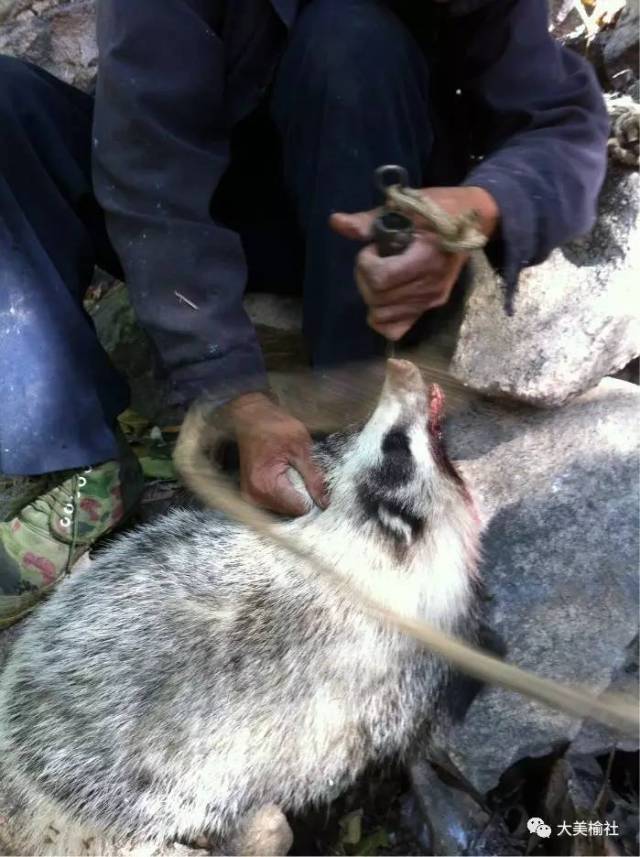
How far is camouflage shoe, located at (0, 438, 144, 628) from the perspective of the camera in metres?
2.45

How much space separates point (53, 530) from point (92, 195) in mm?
938

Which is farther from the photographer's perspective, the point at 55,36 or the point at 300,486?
the point at 55,36

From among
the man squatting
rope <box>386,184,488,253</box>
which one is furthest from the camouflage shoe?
rope <box>386,184,488,253</box>

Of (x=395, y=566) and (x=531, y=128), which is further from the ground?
(x=531, y=128)

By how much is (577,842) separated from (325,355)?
1309 millimetres

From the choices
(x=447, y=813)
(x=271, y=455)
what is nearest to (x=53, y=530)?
(x=271, y=455)

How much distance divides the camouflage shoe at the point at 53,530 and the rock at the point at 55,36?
7.05 feet

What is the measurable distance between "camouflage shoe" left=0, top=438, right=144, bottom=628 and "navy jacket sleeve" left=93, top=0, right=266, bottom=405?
0.44 metres

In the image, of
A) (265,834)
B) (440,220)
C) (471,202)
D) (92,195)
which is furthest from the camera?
(92,195)

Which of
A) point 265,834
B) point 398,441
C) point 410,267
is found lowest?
point 265,834

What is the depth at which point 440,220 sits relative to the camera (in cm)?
169

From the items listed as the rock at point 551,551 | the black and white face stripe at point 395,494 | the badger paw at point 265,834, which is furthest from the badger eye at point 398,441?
the badger paw at point 265,834

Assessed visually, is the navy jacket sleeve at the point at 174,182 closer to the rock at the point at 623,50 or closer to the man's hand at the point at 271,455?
the man's hand at the point at 271,455

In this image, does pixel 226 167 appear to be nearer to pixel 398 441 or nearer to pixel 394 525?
pixel 398 441
